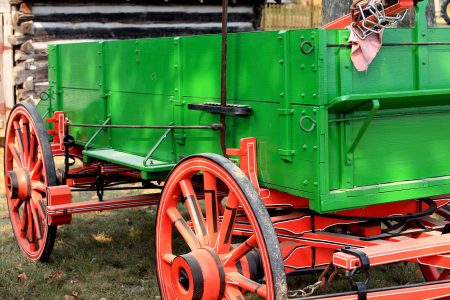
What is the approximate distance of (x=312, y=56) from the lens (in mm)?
3287

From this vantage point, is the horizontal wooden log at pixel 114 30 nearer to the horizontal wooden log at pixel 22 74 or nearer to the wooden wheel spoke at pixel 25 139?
the horizontal wooden log at pixel 22 74

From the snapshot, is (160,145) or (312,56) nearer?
(312,56)

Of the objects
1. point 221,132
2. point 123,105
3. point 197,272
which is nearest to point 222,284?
point 197,272

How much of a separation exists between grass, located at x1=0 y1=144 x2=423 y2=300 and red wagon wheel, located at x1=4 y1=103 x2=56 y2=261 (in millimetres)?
158

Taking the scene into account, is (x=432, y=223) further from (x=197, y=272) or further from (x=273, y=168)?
(x=197, y=272)

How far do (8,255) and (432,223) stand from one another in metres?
3.21

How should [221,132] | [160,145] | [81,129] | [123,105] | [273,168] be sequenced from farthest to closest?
[81,129]
[123,105]
[160,145]
[221,132]
[273,168]

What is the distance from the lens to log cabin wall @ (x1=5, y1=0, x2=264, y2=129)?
418 inches

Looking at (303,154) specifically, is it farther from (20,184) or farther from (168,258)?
(20,184)

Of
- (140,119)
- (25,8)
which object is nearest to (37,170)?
(140,119)

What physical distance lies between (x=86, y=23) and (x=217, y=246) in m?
8.22

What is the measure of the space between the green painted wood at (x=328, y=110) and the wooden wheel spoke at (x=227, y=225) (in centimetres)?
28

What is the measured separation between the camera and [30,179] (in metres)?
5.43

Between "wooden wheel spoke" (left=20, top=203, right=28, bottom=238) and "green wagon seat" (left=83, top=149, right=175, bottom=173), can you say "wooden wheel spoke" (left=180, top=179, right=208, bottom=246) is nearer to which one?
"green wagon seat" (left=83, top=149, right=175, bottom=173)
